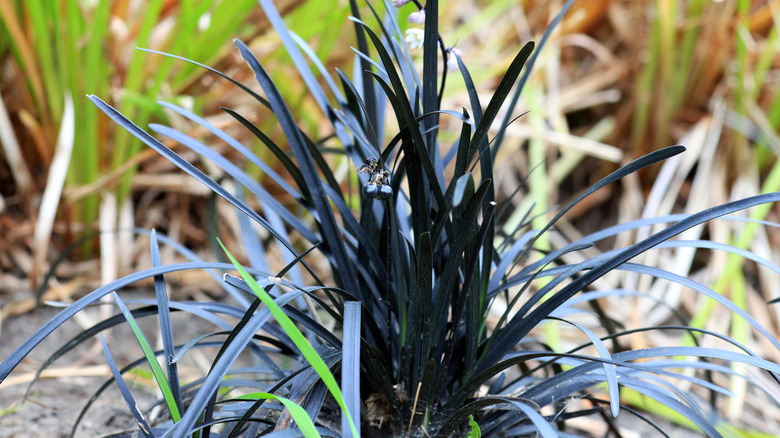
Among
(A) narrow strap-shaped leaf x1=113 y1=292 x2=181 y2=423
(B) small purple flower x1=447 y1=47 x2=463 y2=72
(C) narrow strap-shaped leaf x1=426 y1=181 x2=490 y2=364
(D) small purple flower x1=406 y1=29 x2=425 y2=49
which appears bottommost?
(A) narrow strap-shaped leaf x1=113 y1=292 x2=181 y2=423

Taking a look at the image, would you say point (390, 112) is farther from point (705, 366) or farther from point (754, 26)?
point (705, 366)

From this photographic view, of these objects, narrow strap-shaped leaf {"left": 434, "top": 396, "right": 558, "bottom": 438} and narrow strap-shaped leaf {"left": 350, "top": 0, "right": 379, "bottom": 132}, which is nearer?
narrow strap-shaped leaf {"left": 434, "top": 396, "right": 558, "bottom": 438}

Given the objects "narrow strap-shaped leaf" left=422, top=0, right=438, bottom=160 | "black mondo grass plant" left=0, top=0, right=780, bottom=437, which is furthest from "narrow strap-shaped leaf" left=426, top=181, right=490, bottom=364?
"narrow strap-shaped leaf" left=422, top=0, right=438, bottom=160

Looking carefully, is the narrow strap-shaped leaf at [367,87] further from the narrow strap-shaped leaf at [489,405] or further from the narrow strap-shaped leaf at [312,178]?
the narrow strap-shaped leaf at [489,405]

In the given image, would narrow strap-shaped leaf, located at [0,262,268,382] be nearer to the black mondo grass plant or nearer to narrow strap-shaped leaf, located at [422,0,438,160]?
the black mondo grass plant

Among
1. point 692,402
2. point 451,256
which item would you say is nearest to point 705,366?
point 692,402

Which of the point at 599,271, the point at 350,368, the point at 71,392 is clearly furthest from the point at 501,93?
the point at 71,392

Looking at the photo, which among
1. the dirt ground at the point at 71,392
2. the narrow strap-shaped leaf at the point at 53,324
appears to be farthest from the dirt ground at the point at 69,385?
the narrow strap-shaped leaf at the point at 53,324
